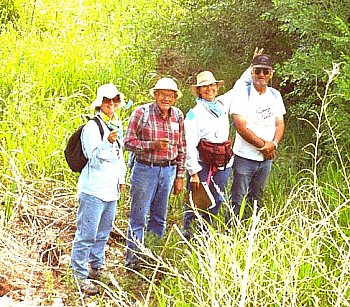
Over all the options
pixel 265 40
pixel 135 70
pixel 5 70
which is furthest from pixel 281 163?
pixel 5 70

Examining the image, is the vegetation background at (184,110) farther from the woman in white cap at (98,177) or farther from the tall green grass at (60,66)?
the woman in white cap at (98,177)

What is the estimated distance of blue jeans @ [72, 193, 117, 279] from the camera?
4465 mm

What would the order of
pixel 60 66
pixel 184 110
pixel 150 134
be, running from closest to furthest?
pixel 150 134, pixel 60 66, pixel 184 110

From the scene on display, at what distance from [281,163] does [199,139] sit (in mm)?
1899

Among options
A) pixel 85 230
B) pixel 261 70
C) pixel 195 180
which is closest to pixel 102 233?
pixel 85 230

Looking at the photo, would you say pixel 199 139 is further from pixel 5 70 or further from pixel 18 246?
pixel 5 70

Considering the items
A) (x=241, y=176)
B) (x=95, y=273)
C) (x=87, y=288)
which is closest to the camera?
(x=87, y=288)

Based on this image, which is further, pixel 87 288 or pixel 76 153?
pixel 87 288

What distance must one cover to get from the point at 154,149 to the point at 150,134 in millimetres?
118

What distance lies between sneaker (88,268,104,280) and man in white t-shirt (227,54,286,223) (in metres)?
1.20

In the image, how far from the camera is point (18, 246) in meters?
5.08

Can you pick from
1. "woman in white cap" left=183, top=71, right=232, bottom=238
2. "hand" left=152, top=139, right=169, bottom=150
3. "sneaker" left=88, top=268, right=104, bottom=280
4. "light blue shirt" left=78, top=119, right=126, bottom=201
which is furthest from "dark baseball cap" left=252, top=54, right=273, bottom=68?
"sneaker" left=88, top=268, right=104, bottom=280

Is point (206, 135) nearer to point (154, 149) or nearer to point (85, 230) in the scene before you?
point (154, 149)

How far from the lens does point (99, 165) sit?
4.42 meters
